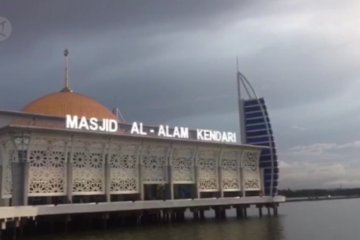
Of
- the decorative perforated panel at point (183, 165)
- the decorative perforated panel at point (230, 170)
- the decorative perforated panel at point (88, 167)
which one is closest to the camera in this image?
the decorative perforated panel at point (88, 167)

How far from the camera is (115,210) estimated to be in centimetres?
5203

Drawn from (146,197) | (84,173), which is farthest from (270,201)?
(84,173)

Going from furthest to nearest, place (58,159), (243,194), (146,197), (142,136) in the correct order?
(243,194)
(146,197)
(142,136)
(58,159)

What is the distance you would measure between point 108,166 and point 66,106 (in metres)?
13.8

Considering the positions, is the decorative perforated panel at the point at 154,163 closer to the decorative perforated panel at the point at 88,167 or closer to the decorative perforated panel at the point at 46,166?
the decorative perforated panel at the point at 88,167

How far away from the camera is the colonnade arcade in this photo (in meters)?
49.0

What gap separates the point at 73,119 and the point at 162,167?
46.0 feet

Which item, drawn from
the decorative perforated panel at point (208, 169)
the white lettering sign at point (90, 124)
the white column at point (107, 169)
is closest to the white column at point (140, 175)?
the white lettering sign at point (90, 124)

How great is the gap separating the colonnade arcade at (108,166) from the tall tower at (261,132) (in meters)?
4.70

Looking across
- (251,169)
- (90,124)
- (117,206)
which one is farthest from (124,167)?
(251,169)

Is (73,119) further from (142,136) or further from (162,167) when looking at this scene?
(162,167)

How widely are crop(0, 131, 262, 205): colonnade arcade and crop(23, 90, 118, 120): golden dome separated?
10.4 m

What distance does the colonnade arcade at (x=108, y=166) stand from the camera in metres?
49.0

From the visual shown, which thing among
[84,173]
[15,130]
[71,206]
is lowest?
[71,206]
